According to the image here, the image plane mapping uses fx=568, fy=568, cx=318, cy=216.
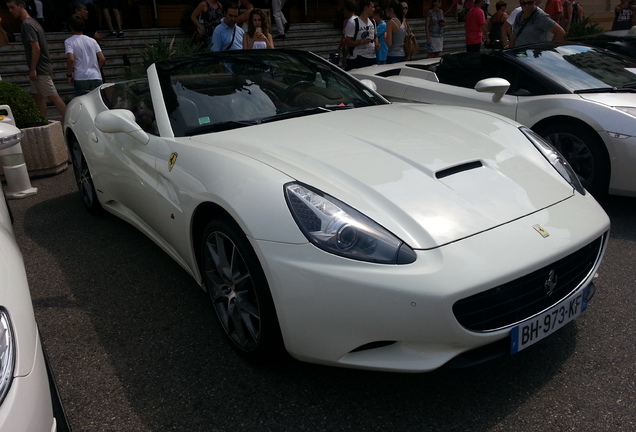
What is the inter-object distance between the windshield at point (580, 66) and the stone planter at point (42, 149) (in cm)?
478

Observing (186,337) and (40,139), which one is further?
(40,139)

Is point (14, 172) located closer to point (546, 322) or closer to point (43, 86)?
point (43, 86)

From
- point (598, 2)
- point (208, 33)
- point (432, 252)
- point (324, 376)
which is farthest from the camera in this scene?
point (598, 2)

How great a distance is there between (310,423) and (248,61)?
244 centimetres

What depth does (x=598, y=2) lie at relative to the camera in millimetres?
22250

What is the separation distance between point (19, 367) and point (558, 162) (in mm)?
2480

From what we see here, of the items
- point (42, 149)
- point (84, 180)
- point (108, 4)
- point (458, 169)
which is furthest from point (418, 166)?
point (108, 4)

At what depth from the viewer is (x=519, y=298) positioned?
6.94ft

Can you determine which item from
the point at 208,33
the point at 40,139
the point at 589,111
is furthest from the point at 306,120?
the point at 208,33

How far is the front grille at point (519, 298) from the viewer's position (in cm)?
202

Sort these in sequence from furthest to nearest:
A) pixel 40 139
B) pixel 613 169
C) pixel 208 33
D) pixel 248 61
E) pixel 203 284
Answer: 1. pixel 208 33
2. pixel 40 139
3. pixel 613 169
4. pixel 248 61
5. pixel 203 284

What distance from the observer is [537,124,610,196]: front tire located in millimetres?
4211

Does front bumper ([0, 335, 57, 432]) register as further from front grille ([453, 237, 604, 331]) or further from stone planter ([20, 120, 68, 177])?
stone planter ([20, 120, 68, 177])

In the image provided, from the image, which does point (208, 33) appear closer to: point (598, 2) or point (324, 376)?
point (324, 376)
